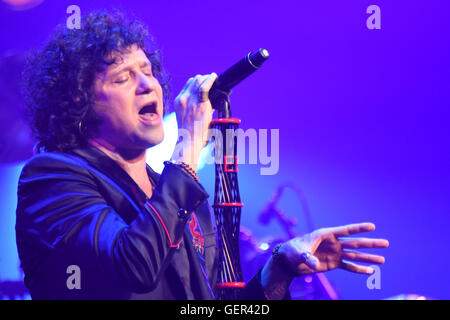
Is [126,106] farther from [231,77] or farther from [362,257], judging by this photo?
[362,257]

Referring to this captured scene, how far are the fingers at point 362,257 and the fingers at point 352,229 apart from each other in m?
0.06

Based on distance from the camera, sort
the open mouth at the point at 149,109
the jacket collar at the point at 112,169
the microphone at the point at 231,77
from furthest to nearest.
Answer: the open mouth at the point at 149,109 → the jacket collar at the point at 112,169 → the microphone at the point at 231,77

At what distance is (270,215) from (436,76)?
38.7 inches

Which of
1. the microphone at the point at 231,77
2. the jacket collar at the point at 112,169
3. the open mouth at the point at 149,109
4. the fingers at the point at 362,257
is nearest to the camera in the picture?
A: the microphone at the point at 231,77

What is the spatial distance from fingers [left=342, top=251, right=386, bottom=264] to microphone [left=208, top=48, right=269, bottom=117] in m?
0.48

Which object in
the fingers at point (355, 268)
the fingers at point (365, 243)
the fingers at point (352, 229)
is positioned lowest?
the fingers at point (355, 268)

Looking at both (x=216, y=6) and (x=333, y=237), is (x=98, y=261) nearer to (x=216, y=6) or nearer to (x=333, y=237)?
(x=333, y=237)

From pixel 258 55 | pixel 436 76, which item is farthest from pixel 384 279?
pixel 258 55

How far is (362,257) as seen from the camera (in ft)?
3.91

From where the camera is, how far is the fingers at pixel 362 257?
116 centimetres

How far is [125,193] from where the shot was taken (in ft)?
4.14

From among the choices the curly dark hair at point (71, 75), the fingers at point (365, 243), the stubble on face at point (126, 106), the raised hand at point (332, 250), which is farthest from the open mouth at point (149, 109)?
the fingers at point (365, 243)

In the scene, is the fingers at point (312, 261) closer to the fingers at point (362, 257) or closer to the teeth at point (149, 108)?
the fingers at point (362, 257)

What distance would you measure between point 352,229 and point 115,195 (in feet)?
2.03
